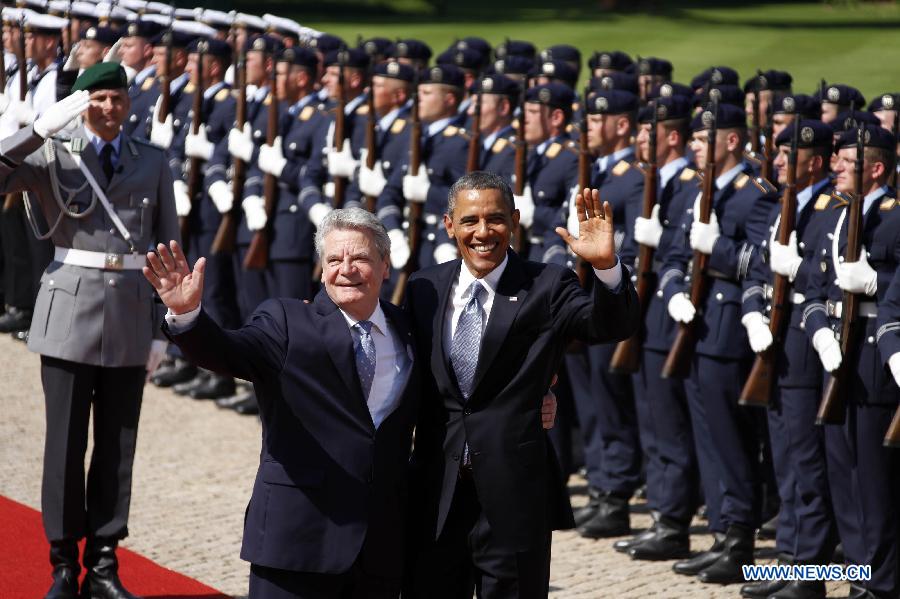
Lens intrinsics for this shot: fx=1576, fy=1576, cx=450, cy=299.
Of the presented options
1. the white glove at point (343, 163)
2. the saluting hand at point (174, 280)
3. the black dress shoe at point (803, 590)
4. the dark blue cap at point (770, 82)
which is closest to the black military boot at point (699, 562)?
the black dress shoe at point (803, 590)

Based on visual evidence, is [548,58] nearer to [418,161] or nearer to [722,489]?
[418,161]

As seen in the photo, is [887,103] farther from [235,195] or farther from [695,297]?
[235,195]

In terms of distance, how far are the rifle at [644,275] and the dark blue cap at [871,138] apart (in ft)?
3.49

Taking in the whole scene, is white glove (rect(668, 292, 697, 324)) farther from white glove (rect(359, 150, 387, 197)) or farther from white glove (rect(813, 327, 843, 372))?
white glove (rect(359, 150, 387, 197))

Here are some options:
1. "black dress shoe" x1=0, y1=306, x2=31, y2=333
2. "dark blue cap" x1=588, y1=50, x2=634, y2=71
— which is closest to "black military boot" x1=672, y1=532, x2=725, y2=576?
"dark blue cap" x1=588, y1=50, x2=634, y2=71

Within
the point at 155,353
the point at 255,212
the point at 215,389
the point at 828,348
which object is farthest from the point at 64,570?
the point at 215,389

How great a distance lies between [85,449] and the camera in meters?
6.63

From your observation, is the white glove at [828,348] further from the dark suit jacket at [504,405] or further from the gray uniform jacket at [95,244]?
the gray uniform jacket at [95,244]

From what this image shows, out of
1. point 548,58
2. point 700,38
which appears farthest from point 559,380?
point 700,38

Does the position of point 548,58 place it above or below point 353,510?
above

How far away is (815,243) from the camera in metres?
7.25

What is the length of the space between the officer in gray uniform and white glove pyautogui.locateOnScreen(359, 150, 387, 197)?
124 inches

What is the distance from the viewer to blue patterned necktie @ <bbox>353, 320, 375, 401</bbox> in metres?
4.82

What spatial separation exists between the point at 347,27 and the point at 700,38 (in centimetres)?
621
